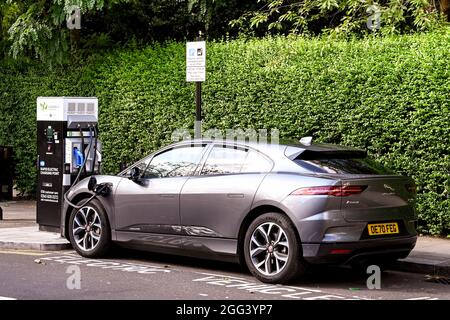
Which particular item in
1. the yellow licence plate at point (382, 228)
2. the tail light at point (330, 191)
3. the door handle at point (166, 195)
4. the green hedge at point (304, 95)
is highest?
the green hedge at point (304, 95)

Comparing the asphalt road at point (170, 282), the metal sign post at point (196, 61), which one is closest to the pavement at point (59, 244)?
the asphalt road at point (170, 282)

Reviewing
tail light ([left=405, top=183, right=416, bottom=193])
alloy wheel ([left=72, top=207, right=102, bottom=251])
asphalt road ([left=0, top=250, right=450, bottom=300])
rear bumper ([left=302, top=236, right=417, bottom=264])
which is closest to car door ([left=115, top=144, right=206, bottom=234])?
alloy wheel ([left=72, top=207, right=102, bottom=251])

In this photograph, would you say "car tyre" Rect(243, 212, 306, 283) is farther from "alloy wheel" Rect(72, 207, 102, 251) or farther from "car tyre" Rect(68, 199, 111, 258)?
"alloy wheel" Rect(72, 207, 102, 251)

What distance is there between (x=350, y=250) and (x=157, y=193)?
261cm

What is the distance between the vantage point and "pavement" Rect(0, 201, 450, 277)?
1007cm

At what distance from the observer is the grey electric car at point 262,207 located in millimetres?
8672

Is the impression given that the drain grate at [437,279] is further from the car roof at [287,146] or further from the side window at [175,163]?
the side window at [175,163]

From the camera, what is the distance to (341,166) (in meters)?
9.14

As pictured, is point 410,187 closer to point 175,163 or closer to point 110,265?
point 175,163

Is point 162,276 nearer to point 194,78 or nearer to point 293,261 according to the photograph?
point 293,261

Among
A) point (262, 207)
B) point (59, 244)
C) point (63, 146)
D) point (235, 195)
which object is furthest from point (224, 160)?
point (63, 146)

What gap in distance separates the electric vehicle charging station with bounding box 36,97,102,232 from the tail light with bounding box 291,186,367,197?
182 inches

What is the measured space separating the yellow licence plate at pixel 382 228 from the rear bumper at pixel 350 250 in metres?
0.08

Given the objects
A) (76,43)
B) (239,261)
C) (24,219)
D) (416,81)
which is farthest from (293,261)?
(76,43)
